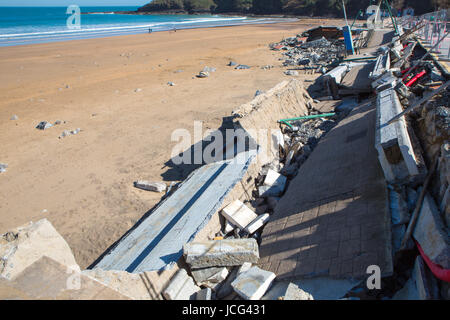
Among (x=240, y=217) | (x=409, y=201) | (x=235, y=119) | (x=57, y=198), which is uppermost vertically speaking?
(x=235, y=119)

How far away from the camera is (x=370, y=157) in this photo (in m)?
4.37

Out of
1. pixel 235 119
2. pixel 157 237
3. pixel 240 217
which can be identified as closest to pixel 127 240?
pixel 157 237

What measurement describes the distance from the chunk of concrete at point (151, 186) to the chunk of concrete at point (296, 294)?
12.7 feet

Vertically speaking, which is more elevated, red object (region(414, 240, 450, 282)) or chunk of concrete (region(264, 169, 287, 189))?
red object (region(414, 240, 450, 282))

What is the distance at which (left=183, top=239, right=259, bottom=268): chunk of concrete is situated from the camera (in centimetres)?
341

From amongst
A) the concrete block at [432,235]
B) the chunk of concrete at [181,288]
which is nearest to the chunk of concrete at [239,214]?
the chunk of concrete at [181,288]

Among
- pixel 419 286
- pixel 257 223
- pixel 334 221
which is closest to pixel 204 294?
pixel 257 223

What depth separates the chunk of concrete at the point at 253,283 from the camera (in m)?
3.08

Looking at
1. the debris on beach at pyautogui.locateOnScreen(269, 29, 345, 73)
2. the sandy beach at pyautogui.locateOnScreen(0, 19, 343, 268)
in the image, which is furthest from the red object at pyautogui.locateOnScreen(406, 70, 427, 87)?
the debris on beach at pyautogui.locateOnScreen(269, 29, 345, 73)

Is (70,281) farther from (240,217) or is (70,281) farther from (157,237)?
(240,217)

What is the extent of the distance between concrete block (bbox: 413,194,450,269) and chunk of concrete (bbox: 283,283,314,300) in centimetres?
106

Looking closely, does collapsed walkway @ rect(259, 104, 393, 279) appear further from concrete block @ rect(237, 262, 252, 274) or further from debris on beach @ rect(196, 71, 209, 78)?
debris on beach @ rect(196, 71, 209, 78)

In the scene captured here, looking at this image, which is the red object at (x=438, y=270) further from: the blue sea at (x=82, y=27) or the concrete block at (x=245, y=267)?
the blue sea at (x=82, y=27)

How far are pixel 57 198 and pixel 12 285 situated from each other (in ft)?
14.3
